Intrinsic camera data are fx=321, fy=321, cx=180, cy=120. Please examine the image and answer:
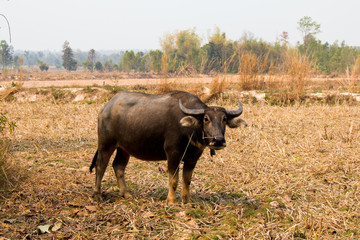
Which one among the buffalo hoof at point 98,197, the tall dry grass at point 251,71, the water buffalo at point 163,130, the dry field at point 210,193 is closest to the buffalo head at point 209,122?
the water buffalo at point 163,130

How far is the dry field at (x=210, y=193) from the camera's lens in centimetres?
289

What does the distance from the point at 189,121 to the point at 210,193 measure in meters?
1.18

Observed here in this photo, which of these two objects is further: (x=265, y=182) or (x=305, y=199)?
(x=265, y=182)

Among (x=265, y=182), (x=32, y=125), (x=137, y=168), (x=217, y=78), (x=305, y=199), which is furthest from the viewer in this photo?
(x=217, y=78)

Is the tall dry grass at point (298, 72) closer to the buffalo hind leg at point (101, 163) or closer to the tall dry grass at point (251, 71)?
the tall dry grass at point (251, 71)

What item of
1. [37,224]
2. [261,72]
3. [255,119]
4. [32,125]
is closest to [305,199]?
[37,224]

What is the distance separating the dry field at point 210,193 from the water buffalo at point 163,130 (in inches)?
14.3

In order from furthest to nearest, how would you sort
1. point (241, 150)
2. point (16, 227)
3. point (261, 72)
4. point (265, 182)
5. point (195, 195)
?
point (261, 72), point (241, 150), point (265, 182), point (195, 195), point (16, 227)

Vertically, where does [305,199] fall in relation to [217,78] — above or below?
below

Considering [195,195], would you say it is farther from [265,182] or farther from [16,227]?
[16,227]

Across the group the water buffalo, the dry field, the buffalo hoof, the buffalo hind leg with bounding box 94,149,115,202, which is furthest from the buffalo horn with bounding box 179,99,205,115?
the buffalo hoof

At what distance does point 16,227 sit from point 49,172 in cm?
135

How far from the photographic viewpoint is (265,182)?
4.08 meters

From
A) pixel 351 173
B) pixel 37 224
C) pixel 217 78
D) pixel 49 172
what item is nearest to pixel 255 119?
pixel 217 78
